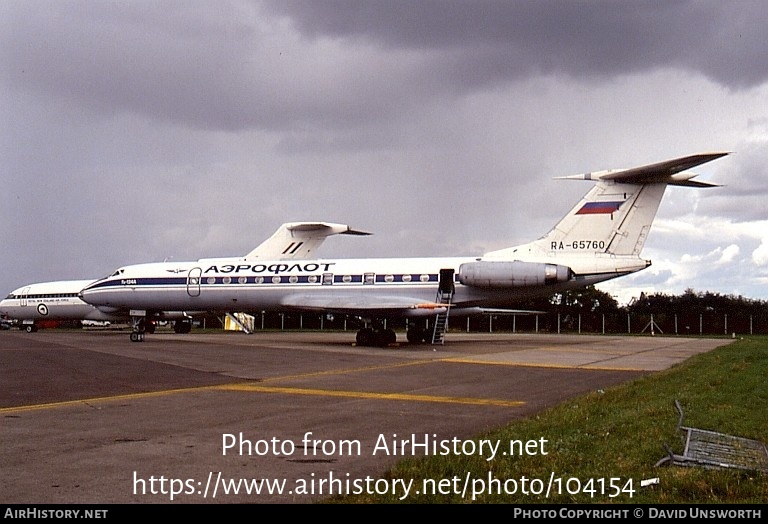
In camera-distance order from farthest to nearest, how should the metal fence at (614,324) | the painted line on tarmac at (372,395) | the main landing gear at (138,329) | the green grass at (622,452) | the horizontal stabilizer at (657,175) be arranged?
1. the metal fence at (614,324)
2. the main landing gear at (138,329)
3. the horizontal stabilizer at (657,175)
4. the painted line on tarmac at (372,395)
5. the green grass at (622,452)

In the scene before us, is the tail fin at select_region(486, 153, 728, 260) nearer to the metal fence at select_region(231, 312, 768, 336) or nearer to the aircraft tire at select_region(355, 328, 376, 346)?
the aircraft tire at select_region(355, 328, 376, 346)

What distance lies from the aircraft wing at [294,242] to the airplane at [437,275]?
4.38 metres

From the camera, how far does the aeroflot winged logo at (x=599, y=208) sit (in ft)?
92.4

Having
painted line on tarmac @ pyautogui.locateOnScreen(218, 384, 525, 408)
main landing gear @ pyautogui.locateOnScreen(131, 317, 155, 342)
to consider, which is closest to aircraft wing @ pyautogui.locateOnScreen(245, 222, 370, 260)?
main landing gear @ pyautogui.locateOnScreen(131, 317, 155, 342)

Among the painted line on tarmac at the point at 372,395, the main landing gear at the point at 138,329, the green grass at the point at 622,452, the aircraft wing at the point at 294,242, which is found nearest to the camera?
the green grass at the point at 622,452

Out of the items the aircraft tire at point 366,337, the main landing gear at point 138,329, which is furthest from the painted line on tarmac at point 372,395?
the main landing gear at point 138,329

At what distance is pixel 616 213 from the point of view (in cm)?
2809

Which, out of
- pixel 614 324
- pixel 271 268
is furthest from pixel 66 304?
pixel 614 324

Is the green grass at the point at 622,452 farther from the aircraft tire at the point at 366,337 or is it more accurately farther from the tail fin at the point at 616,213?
the aircraft tire at the point at 366,337

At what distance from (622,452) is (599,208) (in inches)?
885

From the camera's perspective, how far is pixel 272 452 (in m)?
7.73

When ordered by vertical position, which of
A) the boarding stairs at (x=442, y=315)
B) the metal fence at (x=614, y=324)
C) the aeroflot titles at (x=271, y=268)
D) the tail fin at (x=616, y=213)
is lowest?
the metal fence at (x=614, y=324)
